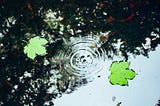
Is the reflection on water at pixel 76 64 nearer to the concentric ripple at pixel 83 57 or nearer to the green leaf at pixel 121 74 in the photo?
the concentric ripple at pixel 83 57

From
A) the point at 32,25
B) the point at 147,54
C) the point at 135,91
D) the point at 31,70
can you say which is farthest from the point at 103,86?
the point at 32,25

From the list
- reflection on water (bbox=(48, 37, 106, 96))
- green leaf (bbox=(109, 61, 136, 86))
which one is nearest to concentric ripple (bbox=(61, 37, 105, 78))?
reflection on water (bbox=(48, 37, 106, 96))

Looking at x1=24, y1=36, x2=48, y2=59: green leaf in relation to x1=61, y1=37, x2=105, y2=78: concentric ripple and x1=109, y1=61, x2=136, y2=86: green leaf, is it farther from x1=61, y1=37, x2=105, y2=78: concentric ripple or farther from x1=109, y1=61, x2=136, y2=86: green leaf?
x1=109, y1=61, x2=136, y2=86: green leaf

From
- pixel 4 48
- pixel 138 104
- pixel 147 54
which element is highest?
pixel 4 48

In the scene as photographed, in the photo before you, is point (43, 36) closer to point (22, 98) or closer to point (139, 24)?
point (22, 98)

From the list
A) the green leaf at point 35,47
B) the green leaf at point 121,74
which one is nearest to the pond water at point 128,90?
the green leaf at point 121,74

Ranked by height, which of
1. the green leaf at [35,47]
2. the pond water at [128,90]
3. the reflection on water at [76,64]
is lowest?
the pond water at [128,90]

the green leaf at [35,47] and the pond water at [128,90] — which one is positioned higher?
the green leaf at [35,47]
